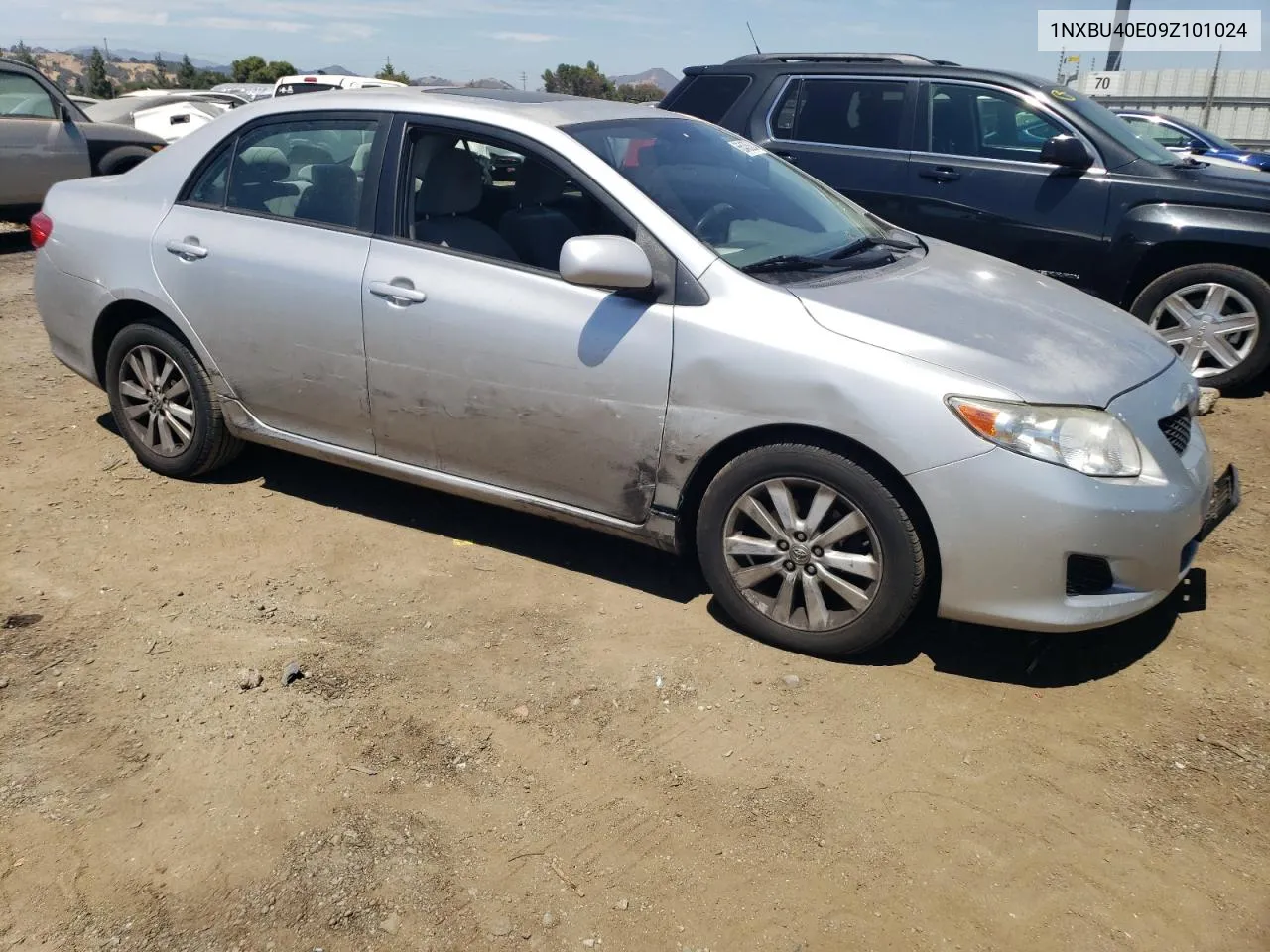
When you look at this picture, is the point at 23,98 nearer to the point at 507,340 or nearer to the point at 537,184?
the point at 537,184

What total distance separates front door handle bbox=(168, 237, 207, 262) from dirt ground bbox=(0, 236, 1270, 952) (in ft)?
3.73

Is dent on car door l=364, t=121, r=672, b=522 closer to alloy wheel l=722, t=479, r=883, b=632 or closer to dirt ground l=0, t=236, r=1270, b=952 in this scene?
alloy wheel l=722, t=479, r=883, b=632

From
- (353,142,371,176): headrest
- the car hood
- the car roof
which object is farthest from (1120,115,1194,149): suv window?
(353,142,371,176): headrest

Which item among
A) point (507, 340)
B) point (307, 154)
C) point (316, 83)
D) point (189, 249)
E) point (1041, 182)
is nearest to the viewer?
point (507, 340)

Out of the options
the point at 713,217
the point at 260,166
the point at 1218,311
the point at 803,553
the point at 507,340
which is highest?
the point at 260,166

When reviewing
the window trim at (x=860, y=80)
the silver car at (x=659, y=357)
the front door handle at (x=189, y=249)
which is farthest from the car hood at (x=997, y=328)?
the window trim at (x=860, y=80)

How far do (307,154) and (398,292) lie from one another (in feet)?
2.90

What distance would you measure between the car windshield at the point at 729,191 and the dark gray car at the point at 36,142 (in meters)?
9.18

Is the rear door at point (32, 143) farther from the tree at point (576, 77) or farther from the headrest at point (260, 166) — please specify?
the tree at point (576, 77)

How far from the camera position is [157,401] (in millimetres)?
4965

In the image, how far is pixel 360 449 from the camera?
445 cm

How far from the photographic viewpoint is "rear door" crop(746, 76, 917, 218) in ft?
23.7

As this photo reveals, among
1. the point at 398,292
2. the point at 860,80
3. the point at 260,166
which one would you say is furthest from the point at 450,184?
the point at 860,80

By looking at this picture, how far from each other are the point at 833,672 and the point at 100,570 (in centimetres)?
283
